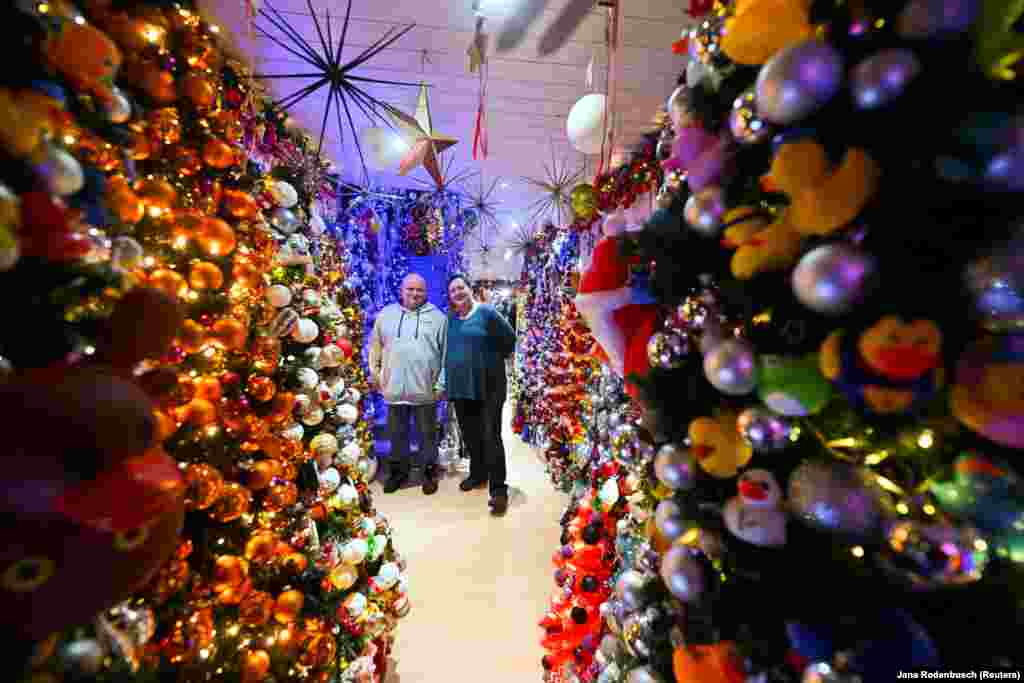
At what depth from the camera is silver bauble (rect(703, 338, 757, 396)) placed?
0.57 metres

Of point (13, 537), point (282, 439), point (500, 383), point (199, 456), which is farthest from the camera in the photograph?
point (500, 383)

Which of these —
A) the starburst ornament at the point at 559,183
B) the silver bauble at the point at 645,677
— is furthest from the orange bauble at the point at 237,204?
the starburst ornament at the point at 559,183

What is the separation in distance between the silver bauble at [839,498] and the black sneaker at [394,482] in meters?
3.51

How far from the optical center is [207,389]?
867 mm

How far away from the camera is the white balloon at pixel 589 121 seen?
6.07 feet

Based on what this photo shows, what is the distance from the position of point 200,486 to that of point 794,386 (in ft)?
3.31

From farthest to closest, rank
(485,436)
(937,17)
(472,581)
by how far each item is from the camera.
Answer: (485,436), (472,581), (937,17)

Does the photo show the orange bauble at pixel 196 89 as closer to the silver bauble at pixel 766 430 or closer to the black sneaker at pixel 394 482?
the silver bauble at pixel 766 430

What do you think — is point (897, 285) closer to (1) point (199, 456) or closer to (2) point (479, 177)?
(1) point (199, 456)

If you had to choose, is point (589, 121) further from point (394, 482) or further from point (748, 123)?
point (394, 482)

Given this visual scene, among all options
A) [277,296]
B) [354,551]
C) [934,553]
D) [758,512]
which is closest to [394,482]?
[354,551]

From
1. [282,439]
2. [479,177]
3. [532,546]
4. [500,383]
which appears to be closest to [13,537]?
[282,439]

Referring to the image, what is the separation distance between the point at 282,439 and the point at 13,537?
0.81 meters

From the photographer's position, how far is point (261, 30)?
181 centimetres
